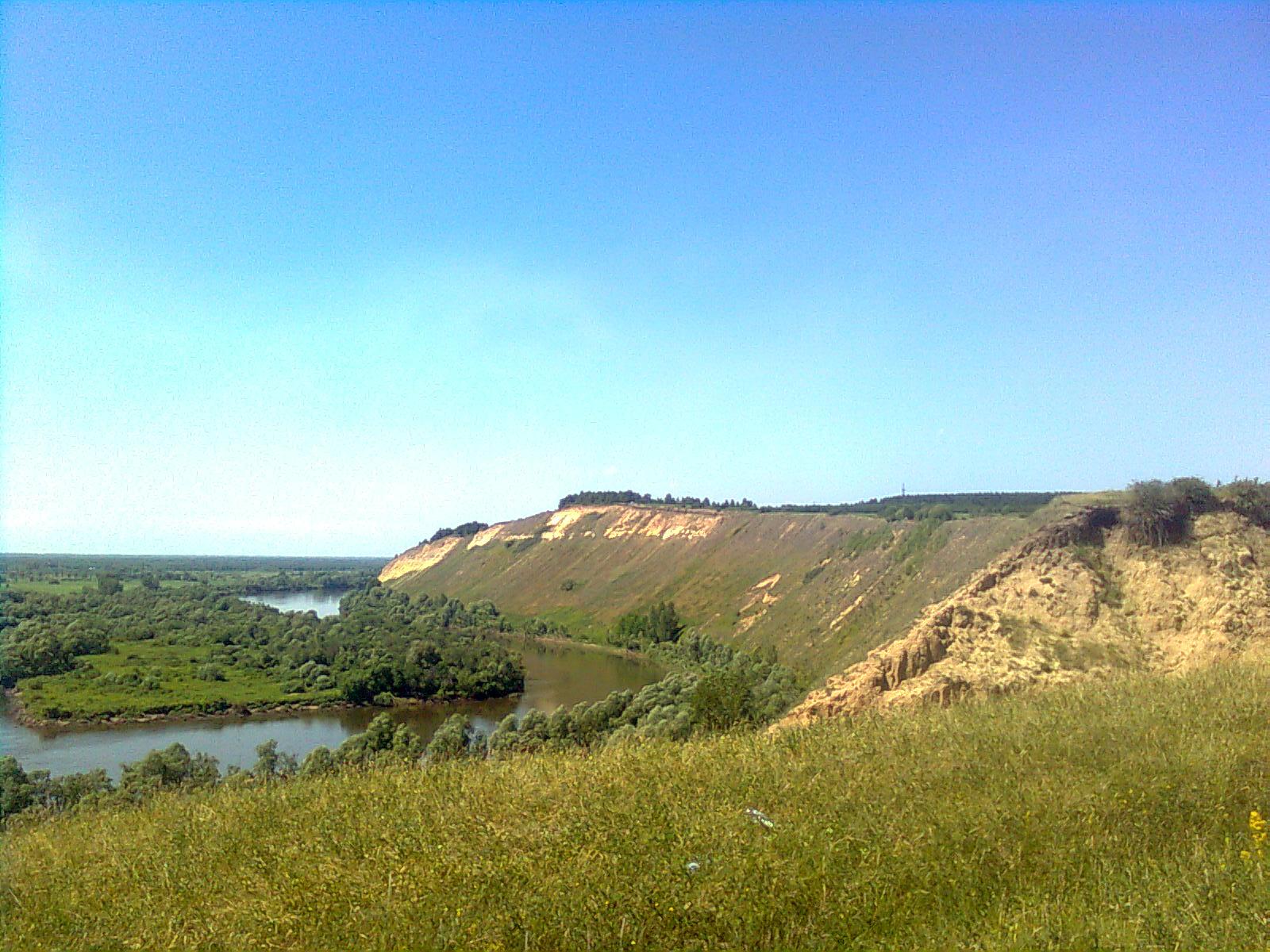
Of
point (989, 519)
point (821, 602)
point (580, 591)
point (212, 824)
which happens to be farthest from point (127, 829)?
point (580, 591)

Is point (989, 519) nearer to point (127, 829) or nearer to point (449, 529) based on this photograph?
point (127, 829)

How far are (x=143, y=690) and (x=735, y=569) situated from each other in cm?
5588

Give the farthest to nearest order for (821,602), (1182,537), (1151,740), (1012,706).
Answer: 1. (821,602)
2. (1182,537)
3. (1012,706)
4. (1151,740)

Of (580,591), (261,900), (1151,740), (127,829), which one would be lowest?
(580,591)

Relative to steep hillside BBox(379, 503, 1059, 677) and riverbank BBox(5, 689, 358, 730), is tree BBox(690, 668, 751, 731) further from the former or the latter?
riverbank BBox(5, 689, 358, 730)

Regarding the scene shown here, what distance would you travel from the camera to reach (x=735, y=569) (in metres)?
83.4

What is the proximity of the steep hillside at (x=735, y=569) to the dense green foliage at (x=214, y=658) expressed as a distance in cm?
2154

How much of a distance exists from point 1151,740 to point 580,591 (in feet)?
331

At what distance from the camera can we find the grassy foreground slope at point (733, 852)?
3576mm

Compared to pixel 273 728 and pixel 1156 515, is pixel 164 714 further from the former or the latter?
pixel 1156 515

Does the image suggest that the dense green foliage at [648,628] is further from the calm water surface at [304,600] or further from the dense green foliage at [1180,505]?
the calm water surface at [304,600]

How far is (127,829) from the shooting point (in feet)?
19.7

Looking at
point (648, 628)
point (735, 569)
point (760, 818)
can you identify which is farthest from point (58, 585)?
point (760, 818)

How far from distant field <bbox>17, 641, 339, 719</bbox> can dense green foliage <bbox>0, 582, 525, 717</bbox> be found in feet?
0.33
